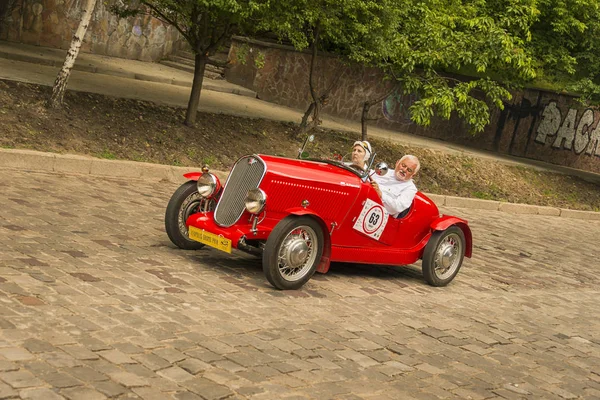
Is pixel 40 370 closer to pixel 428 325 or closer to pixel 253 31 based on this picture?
pixel 428 325

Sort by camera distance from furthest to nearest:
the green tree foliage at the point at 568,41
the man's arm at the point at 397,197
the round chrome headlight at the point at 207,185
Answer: the green tree foliage at the point at 568,41, the man's arm at the point at 397,197, the round chrome headlight at the point at 207,185

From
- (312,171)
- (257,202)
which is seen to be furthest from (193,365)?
(312,171)

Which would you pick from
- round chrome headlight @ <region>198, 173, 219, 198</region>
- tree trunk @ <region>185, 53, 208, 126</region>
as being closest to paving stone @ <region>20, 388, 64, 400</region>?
round chrome headlight @ <region>198, 173, 219, 198</region>

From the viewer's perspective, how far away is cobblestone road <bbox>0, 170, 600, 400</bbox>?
5547mm

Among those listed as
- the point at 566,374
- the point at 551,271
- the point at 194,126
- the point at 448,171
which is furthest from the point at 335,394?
the point at 448,171

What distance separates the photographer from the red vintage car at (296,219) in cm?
805

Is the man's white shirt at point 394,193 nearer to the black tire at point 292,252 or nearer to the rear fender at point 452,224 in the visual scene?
the rear fender at point 452,224

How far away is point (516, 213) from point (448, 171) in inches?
94.0

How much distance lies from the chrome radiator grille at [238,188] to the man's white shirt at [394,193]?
1476 mm

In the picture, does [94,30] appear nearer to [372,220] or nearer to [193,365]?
[372,220]

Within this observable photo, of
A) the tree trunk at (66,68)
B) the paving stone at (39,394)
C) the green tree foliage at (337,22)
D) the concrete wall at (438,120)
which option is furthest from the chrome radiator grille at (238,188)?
the concrete wall at (438,120)

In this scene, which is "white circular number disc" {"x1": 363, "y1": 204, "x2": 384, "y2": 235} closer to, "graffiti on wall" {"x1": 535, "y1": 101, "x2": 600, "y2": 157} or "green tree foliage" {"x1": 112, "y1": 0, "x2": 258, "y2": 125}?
"green tree foliage" {"x1": 112, "y1": 0, "x2": 258, "y2": 125}

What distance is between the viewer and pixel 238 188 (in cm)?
834

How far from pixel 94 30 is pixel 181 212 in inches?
693
